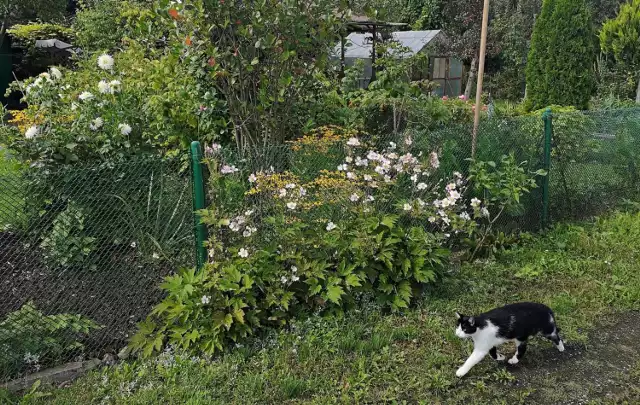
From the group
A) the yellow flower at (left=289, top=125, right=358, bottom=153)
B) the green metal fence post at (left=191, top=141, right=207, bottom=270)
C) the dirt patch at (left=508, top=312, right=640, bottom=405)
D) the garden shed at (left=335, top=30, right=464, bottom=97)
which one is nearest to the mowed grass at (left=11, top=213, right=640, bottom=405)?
the dirt patch at (left=508, top=312, right=640, bottom=405)

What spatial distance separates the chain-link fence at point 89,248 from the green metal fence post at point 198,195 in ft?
0.33

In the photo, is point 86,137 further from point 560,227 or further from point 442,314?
point 560,227

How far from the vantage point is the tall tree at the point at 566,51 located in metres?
10.5

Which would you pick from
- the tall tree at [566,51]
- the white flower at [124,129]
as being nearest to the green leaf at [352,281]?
the white flower at [124,129]

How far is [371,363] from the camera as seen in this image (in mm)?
3389

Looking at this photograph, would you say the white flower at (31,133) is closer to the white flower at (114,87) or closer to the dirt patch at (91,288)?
the dirt patch at (91,288)

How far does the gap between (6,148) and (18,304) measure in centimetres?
125

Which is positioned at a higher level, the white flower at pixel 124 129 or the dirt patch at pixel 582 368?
the white flower at pixel 124 129

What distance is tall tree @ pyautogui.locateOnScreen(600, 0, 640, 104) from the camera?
1153 cm

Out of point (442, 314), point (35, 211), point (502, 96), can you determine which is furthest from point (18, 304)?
point (502, 96)

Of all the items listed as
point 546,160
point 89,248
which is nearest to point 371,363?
point 89,248

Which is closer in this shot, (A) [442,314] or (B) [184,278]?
(B) [184,278]

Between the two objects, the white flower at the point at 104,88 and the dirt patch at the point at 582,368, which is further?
the white flower at the point at 104,88

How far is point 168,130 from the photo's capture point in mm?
5020
